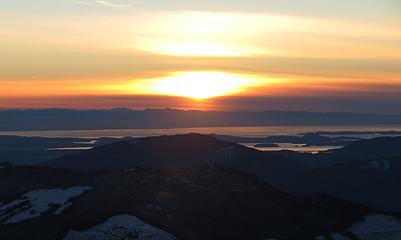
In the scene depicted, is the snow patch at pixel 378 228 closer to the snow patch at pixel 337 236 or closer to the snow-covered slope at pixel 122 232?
the snow patch at pixel 337 236

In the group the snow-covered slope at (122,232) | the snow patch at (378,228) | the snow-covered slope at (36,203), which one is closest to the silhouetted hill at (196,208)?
the snow-covered slope at (122,232)

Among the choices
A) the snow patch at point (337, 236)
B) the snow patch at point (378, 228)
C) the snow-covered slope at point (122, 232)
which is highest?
the snow-covered slope at point (122, 232)

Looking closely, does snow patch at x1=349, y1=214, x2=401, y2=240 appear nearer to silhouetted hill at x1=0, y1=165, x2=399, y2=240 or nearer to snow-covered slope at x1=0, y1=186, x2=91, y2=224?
silhouetted hill at x1=0, y1=165, x2=399, y2=240

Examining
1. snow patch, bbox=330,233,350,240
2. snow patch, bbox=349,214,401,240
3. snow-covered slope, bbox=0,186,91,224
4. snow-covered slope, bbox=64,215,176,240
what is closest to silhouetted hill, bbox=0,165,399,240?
snow-covered slope, bbox=64,215,176,240

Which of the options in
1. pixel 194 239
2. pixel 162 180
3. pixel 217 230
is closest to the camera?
pixel 194 239

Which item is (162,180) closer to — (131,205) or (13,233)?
(131,205)

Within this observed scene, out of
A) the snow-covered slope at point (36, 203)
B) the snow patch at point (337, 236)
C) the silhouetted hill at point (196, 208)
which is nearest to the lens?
the snow patch at point (337, 236)

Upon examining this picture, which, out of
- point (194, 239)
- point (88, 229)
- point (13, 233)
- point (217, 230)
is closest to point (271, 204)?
point (217, 230)
